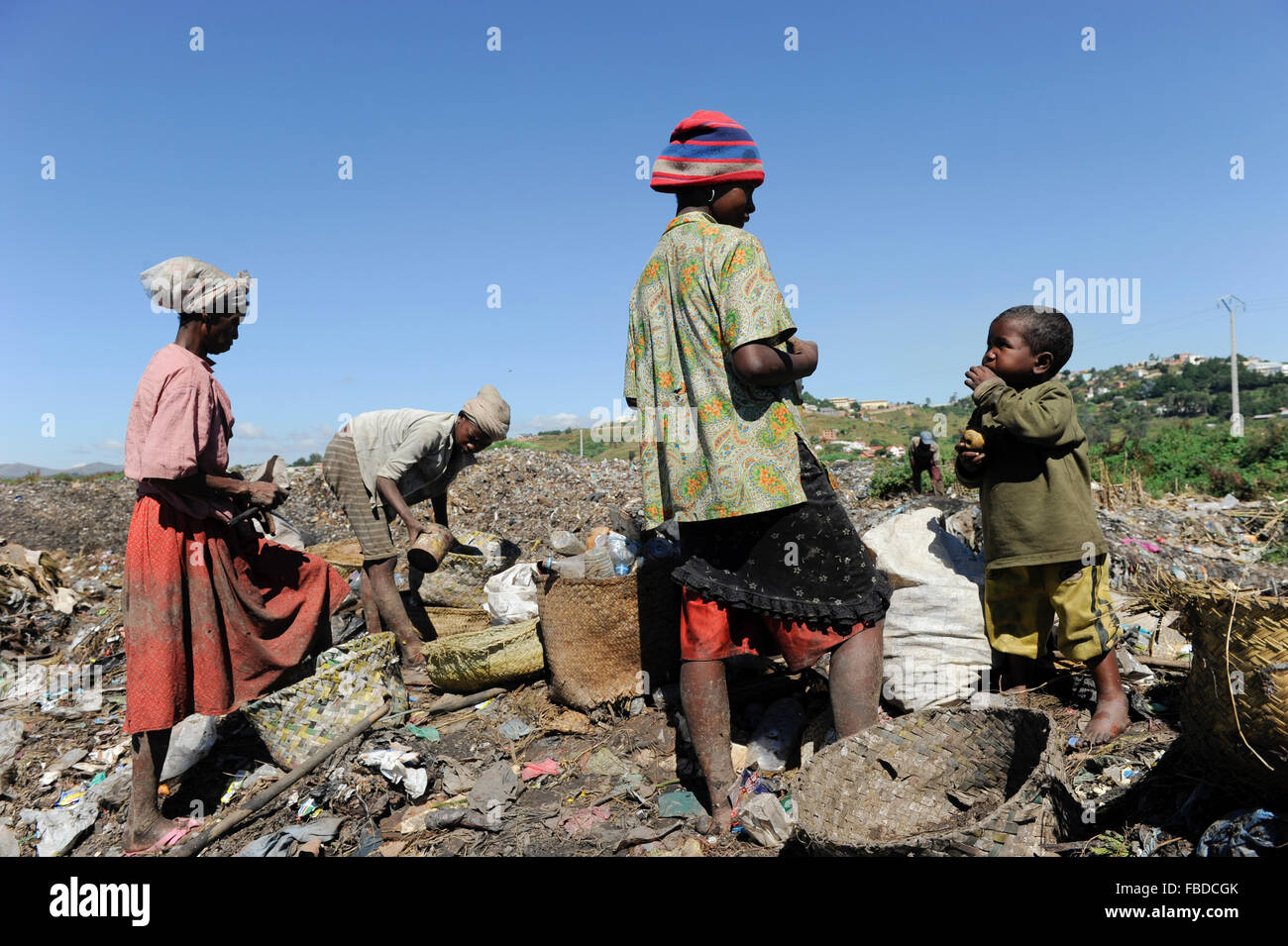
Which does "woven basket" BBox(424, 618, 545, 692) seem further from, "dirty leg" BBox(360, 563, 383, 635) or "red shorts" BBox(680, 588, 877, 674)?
"red shorts" BBox(680, 588, 877, 674)

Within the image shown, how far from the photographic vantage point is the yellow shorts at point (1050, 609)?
8.86ft

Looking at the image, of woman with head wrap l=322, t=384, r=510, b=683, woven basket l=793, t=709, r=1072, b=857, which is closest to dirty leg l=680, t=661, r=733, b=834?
woven basket l=793, t=709, r=1072, b=857

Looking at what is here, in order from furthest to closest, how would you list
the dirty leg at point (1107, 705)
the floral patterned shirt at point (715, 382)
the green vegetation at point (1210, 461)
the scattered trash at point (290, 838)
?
the green vegetation at point (1210, 461) < the dirty leg at point (1107, 705) < the scattered trash at point (290, 838) < the floral patterned shirt at point (715, 382)

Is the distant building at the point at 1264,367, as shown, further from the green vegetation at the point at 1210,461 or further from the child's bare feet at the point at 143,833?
the child's bare feet at the point at 143,833

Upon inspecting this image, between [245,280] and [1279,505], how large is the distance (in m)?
9.53

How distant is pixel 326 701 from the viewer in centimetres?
325

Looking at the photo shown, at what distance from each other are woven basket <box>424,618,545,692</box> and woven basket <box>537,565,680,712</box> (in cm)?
26

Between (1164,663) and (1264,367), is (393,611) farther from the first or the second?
(1264,367)

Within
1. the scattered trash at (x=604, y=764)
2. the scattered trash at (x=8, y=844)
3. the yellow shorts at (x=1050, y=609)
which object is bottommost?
the scattered trash at (x=8, y=844)

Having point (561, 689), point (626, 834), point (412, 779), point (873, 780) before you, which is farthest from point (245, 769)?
point (873, 780)

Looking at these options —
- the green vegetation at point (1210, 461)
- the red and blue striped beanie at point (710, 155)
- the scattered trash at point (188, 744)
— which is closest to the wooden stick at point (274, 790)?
the scattered trash at point (188, 744)

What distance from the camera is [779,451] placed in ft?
7.59

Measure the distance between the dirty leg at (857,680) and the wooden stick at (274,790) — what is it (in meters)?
2.08
